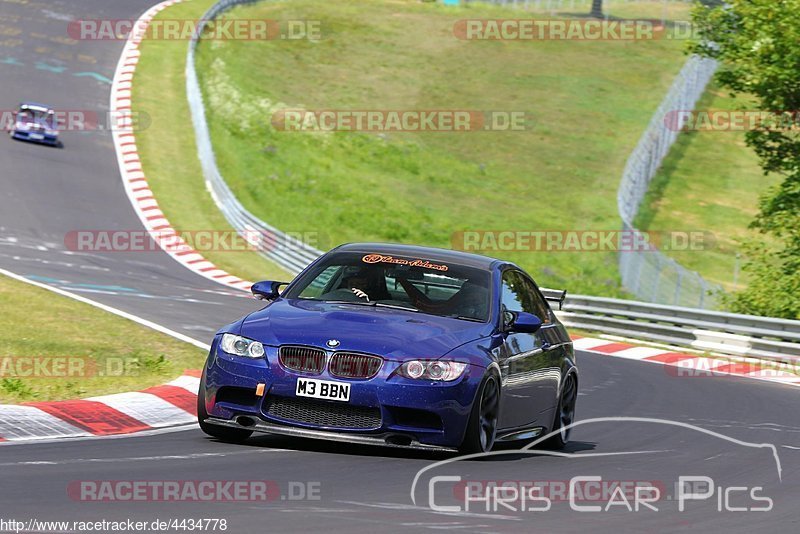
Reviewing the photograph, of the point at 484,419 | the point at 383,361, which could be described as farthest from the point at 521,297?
the point at 383,361

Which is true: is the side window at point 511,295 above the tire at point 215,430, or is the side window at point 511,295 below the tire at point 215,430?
above

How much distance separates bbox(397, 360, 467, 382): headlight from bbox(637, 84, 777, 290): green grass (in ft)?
93.8

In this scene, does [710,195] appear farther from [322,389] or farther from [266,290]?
[322,389]

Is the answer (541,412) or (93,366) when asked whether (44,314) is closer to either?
(93,366)

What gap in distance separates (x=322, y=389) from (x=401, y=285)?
1550 millimetres

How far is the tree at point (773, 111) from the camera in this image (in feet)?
80.8

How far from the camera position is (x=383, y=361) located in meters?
8.55

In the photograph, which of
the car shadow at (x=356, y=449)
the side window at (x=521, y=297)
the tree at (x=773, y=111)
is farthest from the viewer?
the tree at (x=773, y=111)

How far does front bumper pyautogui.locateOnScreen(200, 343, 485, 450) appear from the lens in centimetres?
850

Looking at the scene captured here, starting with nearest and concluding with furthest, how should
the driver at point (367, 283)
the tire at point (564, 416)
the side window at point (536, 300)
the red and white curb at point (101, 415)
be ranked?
1. the red and white curb at point (101, 415)
2. the driver at point (367, 283)
3. the tire at point (564, 416)
4. the side window at point (536, 300)

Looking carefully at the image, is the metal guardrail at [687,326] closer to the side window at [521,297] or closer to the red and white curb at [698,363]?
the red and white curb at [698,363]

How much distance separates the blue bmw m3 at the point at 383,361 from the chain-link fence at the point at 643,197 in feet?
50.5

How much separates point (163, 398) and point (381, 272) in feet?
7.46

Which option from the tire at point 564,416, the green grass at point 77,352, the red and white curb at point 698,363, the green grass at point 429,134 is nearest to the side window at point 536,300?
the tire at point 564,416
